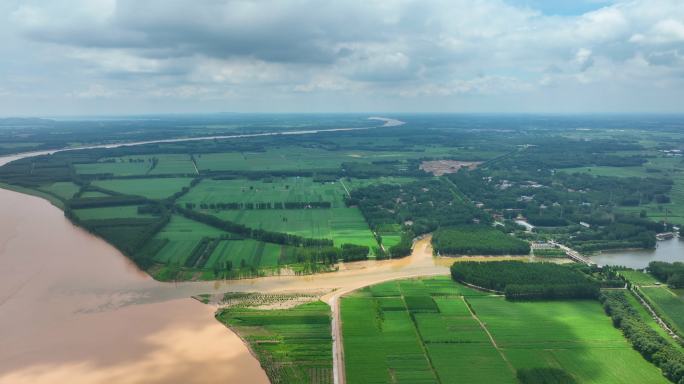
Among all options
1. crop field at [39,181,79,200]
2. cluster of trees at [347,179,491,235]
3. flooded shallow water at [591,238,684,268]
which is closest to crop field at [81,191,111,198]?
crop field at [39,181,79,200]

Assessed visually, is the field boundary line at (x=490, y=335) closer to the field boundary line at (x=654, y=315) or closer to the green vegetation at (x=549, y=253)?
the field boundary line at (x=654, y=315)

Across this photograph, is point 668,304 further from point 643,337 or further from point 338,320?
point 338,320

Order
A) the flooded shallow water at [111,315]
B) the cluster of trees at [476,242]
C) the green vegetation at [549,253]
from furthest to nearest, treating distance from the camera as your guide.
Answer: the cluster of trees at [476,242] → the green vegetation at [549,253] → the flooded shallow water at [111,315]

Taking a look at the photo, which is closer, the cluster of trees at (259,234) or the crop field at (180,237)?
the crop field at (180,237)

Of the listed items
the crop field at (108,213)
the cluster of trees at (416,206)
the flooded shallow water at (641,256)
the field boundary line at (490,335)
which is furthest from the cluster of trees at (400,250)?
the crop field at (108,213)

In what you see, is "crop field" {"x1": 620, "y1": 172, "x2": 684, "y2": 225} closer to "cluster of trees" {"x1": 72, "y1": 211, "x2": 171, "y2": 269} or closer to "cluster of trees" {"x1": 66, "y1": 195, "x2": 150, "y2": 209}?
"cluster of trees" {"x1": 72, "y1": 211, "x2": 171, "y2": 269}

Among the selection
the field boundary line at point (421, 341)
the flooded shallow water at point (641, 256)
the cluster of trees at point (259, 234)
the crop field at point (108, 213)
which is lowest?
the field boundary line at point (421, 341)
